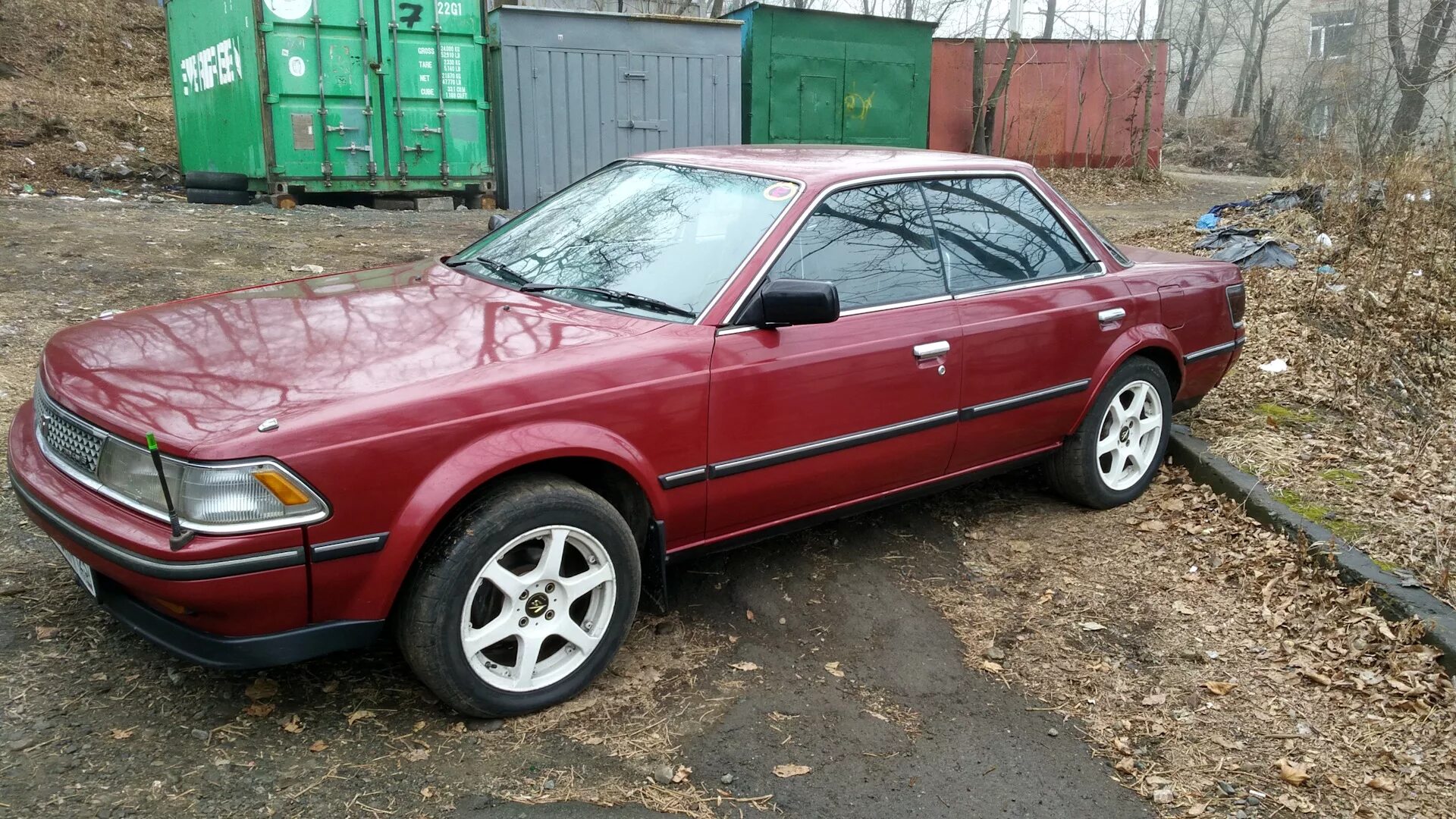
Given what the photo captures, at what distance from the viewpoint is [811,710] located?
134 inches

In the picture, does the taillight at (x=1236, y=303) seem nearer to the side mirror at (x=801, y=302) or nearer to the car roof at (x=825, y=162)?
the car roof at (x=825, y=162)

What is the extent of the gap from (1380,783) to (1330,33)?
42475 mm

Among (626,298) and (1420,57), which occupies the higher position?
(1420,57)

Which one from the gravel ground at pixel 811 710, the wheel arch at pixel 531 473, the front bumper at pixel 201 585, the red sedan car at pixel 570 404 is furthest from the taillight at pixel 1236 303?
the front bumper at pixel 201 585

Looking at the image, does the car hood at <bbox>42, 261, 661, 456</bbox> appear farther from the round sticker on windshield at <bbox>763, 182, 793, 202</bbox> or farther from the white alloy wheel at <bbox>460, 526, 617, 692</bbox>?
the round sticker on windshield at <bbox>763, 182, 793, 202</bbox>

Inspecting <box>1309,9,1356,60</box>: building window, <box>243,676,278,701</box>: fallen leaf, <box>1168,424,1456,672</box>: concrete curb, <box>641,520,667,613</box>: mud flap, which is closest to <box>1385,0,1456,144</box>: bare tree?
<box>1168,424,1456,672</box>: concrete curb

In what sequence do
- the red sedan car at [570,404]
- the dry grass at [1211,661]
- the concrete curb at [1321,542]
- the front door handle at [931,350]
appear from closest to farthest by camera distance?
1. the red sedan car at [570,404]
2. the dry grass at [1211,661]
3. the concrete curb at [1321,542]
4. the front door handle at [931,350]

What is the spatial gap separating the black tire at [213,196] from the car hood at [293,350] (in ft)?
29.3

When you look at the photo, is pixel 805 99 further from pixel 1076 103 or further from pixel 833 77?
pixel 1076 103

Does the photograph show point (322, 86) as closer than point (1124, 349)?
No

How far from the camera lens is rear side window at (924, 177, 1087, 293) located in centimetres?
432

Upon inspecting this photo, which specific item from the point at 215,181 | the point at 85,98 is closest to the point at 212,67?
the point at 215,181

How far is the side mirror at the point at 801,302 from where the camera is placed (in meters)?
3.40

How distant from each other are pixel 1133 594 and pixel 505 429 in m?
2.63
